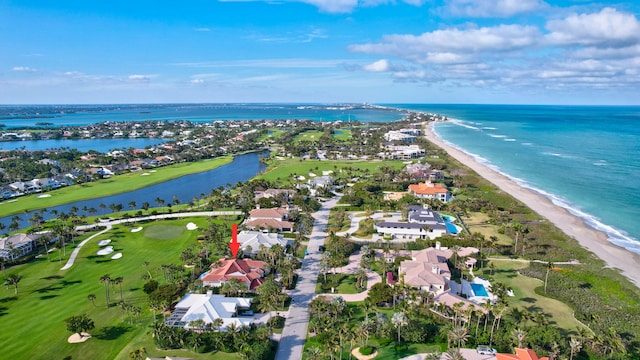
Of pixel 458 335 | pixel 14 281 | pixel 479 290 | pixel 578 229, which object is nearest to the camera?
pixel 458 335

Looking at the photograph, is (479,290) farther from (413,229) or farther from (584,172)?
(584,172)

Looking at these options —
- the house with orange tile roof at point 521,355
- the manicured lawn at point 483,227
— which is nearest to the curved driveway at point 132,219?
the manicured lawn at point 483,227

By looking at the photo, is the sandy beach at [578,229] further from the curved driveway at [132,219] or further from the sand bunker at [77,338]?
the sand bunker at [77,338]

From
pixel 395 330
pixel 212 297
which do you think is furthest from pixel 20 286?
pixel 395 330

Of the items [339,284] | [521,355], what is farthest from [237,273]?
[521,355]

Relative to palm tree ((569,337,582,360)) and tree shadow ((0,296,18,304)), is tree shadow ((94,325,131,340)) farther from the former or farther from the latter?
palm tree ((569,337,582,360))
